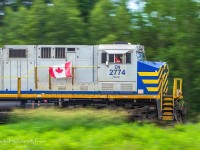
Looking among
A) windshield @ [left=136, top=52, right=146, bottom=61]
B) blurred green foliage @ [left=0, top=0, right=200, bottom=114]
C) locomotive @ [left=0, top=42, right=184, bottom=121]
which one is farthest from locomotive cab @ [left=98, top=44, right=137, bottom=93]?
blurred green foliage @ [left=0, top=0, right=200, bottom=114]

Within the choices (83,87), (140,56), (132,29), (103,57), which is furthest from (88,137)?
(132,29)

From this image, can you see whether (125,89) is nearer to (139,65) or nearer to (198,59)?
(139,65)

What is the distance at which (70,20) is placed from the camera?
24562mm

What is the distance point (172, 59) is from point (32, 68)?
7737 mm

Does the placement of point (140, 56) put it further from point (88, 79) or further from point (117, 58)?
point (88, 79)

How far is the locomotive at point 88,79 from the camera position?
1702 centimetres

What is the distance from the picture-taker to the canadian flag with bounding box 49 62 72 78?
17188 mm

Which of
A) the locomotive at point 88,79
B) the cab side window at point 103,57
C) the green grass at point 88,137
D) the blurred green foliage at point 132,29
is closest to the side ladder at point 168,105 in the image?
the locomotive at point 88,79

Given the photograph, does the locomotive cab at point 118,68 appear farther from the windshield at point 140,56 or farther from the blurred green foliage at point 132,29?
the blurred green foliage at point 132,29

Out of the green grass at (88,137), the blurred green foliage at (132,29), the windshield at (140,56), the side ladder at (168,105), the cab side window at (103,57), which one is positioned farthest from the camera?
the blurred green foliage at (132,29)

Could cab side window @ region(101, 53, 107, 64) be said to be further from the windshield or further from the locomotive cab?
the windshield

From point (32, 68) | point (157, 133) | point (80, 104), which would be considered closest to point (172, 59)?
point (80, 104)

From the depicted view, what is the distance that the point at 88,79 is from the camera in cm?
1727

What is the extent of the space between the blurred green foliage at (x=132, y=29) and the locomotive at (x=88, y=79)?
3.59m
